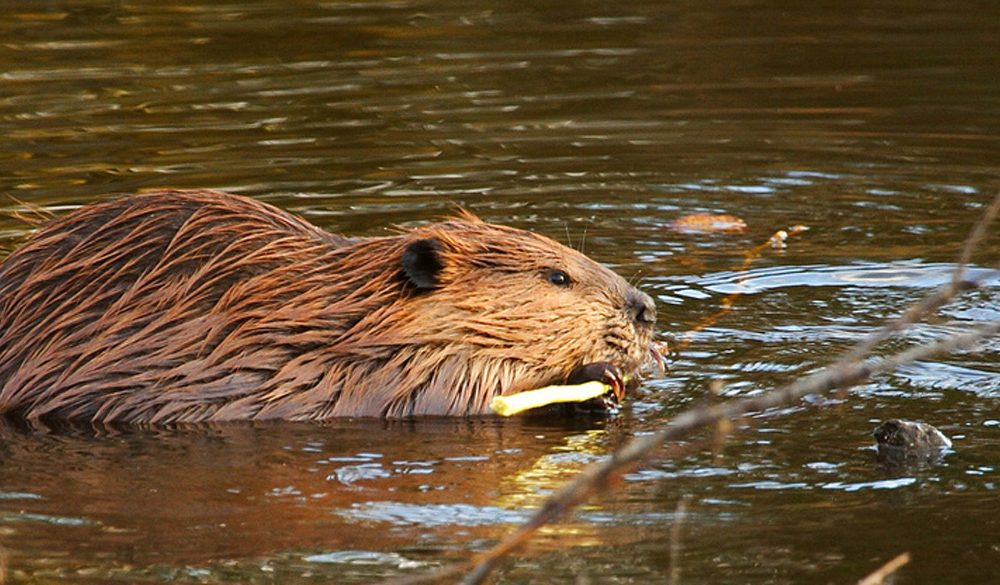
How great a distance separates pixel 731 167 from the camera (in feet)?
26.4

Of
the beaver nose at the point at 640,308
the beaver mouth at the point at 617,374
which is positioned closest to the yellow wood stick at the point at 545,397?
the beaver mouth at the point at 617,374

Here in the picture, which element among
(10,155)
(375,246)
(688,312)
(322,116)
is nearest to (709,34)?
(322,116)

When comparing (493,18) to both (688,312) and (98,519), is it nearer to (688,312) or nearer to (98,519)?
(688,312)

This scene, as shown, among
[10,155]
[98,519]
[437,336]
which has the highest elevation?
[10,155]

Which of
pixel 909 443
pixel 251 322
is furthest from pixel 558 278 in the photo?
A: pixel 909 443

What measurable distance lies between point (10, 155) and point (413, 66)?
8.55ft

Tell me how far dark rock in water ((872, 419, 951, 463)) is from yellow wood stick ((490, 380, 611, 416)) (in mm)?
939

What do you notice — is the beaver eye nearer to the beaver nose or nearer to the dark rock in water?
the beaver nose

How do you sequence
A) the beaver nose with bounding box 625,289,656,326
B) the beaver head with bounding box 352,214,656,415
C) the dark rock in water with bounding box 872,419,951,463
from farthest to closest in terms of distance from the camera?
the beaver nose with bounding box 625,289,656,326 < the beaver head with bounding box 352,214,656,415 < the dark rock in water with bounding box 872,419,951,463

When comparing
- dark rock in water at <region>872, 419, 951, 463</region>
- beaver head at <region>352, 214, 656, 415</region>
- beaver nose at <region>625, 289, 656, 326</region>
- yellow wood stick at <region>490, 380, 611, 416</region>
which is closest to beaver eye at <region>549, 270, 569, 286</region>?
beaver head at <region>352, 214, 656, 415</region>

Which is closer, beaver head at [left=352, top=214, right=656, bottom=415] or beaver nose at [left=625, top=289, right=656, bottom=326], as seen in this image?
beaver head at [left=352, top=214, right=656, bottom=415]

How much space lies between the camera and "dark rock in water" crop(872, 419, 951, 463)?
4.37 m

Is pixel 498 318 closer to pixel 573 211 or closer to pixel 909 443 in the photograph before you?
pixel 909 443

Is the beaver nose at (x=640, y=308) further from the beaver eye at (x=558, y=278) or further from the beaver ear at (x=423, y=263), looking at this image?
the beaver ear at (x=423, y=263)
